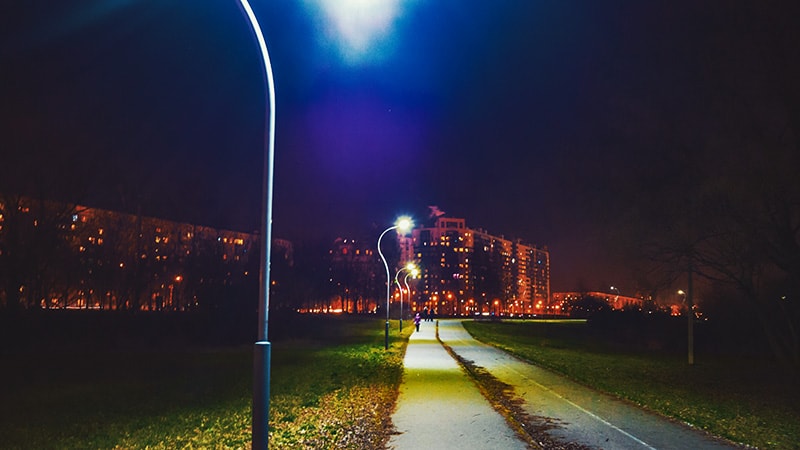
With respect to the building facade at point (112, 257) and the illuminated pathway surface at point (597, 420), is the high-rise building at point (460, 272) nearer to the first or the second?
the building facade at point (112, 257)

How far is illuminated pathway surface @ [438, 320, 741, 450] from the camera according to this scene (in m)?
10.2

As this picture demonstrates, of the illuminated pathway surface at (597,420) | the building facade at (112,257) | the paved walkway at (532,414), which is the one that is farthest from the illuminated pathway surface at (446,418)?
the building facade at (112,257)

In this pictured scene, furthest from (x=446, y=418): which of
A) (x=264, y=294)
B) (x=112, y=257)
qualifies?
(x=112, y=257)

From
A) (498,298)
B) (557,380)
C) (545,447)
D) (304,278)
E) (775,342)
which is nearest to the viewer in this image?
(545,447)

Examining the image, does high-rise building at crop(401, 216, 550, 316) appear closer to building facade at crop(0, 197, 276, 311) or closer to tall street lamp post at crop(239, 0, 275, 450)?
building facade at crop(0, 197, 276, 311)

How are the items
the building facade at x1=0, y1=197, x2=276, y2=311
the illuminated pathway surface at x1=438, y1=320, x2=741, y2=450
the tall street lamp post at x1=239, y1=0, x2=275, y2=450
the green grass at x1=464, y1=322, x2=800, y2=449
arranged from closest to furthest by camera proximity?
the tall street lamp post at x1=239, y1=0, x2=275, y2=450
the illuminated pathway surface at x1=438, y1=320, x2=741, y2=450
the green grass at x1=464, y1=322, x2=800, y2=449
the building facade at x1=0, y1=197, x2=276, y2=311

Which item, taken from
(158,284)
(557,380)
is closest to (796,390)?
(557,380)

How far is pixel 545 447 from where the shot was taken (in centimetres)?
978

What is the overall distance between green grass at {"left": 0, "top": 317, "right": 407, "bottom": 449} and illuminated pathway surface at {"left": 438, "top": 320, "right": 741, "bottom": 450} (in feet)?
10.7

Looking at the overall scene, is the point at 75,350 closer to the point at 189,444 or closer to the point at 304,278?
the point at 189,444

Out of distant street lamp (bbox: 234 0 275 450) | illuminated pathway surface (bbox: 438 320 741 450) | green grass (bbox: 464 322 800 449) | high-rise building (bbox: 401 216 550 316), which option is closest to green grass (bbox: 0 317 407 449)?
distant street lamp (bbox: 234 0 275 450)

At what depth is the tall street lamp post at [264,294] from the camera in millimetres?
7008

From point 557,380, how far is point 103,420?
1268cm

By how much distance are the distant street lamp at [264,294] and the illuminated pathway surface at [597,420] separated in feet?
17.8
